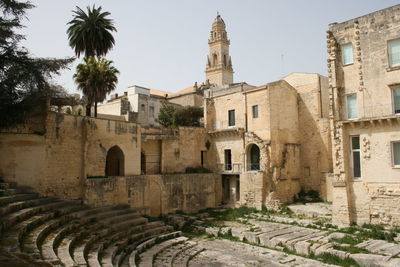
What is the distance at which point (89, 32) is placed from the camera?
82.1 ft

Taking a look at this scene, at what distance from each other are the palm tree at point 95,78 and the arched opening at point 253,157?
39.1ft

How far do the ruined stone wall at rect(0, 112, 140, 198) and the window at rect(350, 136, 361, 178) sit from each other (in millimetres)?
13262

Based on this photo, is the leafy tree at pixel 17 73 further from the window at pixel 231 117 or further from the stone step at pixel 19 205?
the window at pixel 231 117

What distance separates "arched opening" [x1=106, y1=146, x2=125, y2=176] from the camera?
67.6ft

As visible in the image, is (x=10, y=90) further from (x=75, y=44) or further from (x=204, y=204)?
(x=204, y=204)

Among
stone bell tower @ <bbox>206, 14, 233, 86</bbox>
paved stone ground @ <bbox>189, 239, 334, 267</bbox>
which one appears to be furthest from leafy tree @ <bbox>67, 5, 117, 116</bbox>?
stone bell tower @ <bbox>206, 14, 233, 86</bbox>

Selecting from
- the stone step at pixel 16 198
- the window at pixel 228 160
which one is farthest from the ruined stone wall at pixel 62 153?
the window at pixel 228 160

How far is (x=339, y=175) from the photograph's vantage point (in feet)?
59.3

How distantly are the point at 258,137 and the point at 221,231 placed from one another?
9.40 m

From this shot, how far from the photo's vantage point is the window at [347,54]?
60.3 ft

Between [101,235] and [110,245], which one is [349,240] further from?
[101,235]

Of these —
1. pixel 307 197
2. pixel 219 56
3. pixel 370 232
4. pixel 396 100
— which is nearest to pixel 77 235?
pixel 370 232

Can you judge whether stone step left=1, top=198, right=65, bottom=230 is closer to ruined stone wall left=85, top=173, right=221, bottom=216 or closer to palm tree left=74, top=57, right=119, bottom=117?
ruined stone wall left=85, top=173, right=221, bottom=216

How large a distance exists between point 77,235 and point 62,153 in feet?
19.7
